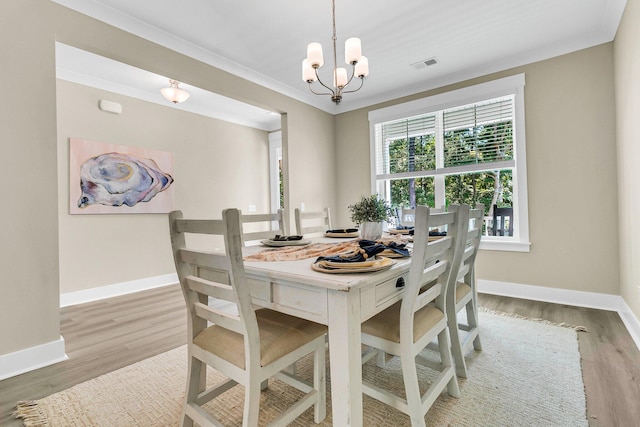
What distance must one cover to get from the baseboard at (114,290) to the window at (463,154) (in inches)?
127

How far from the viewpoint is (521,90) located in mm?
3244

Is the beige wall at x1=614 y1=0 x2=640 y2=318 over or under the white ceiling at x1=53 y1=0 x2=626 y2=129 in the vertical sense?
under

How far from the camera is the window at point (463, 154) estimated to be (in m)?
3.33

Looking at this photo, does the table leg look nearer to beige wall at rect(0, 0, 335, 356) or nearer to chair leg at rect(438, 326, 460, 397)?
chair leg at rect(438, 326, 460, 397)

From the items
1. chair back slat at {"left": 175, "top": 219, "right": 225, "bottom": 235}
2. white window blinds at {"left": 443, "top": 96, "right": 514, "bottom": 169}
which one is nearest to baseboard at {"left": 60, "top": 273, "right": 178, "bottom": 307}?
chair back slat at {"left": 175, "top": 219, "right": 225, "bottom": 235}

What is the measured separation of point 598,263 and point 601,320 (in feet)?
2.00

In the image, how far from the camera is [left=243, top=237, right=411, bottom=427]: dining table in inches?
41.4

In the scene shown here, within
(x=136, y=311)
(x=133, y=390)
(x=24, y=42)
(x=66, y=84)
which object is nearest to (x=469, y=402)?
(x=133, y=390)

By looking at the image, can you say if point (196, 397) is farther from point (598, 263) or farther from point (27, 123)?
point (598, 263)

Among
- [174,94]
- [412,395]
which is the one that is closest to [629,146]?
[412,395]

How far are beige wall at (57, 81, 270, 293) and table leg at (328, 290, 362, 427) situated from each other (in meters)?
3.66

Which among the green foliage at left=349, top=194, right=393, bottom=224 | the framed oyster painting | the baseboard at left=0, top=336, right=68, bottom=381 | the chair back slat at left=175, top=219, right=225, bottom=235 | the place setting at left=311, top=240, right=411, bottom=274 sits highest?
the framed oyster painting

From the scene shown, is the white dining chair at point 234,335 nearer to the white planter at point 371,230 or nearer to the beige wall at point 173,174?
the white planter at point 371,230

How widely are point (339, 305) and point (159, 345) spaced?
6.36 ft
